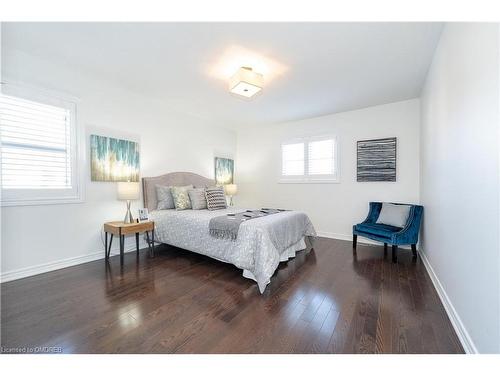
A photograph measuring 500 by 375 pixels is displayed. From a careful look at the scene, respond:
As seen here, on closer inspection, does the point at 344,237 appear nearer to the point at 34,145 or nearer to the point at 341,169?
the point at 341,169

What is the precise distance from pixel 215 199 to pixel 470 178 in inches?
125

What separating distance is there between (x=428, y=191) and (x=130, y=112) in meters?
4.47

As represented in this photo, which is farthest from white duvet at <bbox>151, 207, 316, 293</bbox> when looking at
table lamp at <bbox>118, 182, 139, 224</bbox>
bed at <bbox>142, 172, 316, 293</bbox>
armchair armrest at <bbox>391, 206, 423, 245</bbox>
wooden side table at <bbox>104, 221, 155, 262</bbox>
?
armchair armrest at <bbox>391, 206, 423, 245</bbox>

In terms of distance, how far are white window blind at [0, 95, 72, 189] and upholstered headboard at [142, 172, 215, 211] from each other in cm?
104

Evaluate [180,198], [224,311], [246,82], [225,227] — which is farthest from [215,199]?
[224,311]

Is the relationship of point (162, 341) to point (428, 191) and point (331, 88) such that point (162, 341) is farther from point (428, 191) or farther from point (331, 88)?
point (331, 88)

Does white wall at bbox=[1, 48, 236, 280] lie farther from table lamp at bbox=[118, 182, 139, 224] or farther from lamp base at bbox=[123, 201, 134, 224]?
table lamp at bbox=[118, 182, 139, 224]

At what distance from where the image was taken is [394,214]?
346cm

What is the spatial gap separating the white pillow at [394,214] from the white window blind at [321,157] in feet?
4.04

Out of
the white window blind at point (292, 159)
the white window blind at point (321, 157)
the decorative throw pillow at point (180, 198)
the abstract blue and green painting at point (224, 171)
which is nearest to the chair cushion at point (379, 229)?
the white window blind at point (321, 157)

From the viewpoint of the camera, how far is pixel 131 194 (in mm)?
3160

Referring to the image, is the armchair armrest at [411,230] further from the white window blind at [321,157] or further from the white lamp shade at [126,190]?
the white lamp shade at [126,190]
